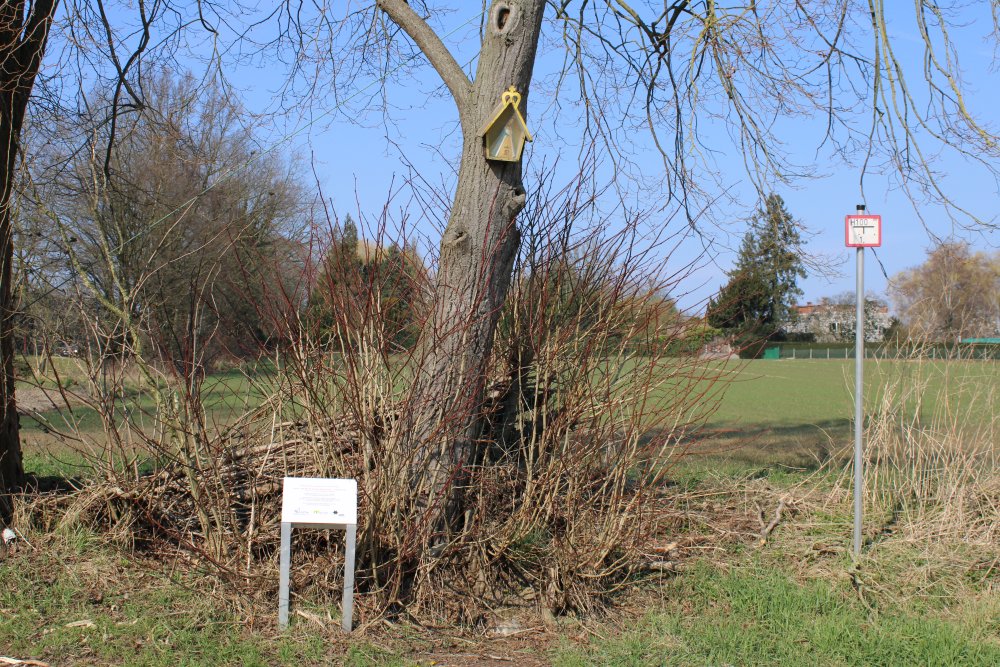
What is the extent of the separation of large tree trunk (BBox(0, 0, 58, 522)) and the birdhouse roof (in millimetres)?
3175

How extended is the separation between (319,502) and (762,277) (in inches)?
159

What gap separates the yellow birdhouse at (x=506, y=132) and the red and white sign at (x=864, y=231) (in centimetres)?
241

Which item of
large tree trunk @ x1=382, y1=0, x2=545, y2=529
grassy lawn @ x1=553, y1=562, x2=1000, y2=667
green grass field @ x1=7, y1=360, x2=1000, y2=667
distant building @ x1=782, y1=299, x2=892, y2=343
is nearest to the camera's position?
green grass field @ x1=7, y1=360, x2=1000, y2=667

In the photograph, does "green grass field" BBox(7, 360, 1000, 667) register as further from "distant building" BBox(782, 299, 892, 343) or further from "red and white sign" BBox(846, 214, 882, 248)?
"distant building" BBox(782, 299, 892, 343)

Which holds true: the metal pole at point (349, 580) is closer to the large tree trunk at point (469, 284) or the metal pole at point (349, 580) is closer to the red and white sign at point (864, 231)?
the large tree trunk at point (469, 284)

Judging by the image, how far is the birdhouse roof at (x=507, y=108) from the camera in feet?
17.9

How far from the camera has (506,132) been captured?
5512mm

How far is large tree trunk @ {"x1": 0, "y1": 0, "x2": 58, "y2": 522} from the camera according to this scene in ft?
19.2

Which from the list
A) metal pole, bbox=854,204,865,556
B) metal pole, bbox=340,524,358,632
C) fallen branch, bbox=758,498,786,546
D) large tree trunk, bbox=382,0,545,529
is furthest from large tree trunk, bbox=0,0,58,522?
metal pole, bbox=854,204,865,556

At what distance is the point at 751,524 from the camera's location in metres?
6.66

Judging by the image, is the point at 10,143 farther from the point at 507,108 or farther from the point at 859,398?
the point at 859,398

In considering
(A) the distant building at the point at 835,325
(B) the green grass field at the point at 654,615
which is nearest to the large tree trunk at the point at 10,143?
(B) the green grass field at the point at 654,615

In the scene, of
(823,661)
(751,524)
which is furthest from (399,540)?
(751,524)

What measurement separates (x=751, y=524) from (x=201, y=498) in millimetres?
3990
